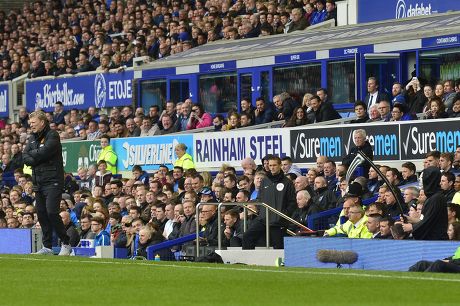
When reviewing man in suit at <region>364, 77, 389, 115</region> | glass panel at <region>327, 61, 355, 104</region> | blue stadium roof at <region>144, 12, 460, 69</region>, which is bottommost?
man in suit at <region>364, 77, 389, 115</region>

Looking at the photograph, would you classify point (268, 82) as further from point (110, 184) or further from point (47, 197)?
point (47, 197)

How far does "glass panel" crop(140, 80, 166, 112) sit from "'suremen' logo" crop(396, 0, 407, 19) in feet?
19.7

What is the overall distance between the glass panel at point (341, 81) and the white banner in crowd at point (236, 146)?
1856 millimetres

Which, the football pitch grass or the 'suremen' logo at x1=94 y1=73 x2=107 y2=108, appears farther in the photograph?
the 'suremen' logo at x1=94 y1=73 x2=107 y2=108

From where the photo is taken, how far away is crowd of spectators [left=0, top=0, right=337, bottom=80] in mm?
29766

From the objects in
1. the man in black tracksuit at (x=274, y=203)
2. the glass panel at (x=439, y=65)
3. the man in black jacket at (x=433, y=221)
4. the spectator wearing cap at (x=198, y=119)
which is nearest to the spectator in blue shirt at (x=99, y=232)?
the man in black tracksuit at (x=274, y=203)

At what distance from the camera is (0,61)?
40.7 metres

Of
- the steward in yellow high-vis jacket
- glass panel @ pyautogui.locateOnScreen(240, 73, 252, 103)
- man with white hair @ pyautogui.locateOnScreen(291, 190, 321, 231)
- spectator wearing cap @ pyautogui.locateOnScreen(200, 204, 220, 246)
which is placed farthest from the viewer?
glass panel @ pyautogui.locateOnScreen(240, 73, 252, 103)

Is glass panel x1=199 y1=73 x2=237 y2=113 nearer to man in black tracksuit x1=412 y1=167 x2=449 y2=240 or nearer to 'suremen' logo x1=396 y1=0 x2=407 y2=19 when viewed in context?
'suremen' logo x1=396 y1=0 x2=407 y2=19

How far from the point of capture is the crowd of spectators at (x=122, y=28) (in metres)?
29.8

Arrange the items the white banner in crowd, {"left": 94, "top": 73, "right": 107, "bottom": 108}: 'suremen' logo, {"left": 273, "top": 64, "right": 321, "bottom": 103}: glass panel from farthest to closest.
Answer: {"left": 94, "top": 73, "right": 107, "bottom": 108}: 'suremen' logo, {"left": 273, "top": 64, "right": 321, "bottom": 103}: glass panel, the white banner in crowd

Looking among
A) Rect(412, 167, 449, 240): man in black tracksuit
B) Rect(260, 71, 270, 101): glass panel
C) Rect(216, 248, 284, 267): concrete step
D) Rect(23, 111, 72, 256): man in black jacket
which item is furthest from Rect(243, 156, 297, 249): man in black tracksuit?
Rect(260, 71, 270, 101): glass panel

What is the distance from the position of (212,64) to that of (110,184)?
4.59m

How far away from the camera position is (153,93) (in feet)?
101
